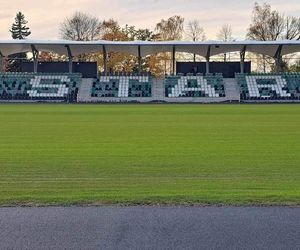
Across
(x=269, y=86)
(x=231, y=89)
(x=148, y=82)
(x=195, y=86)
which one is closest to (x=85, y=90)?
(x=148, y=82)

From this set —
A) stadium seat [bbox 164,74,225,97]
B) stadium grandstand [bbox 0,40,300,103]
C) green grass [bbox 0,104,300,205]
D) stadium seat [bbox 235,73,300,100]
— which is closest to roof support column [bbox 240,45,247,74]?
stadium grandstand [bbox 0,40,300,103]

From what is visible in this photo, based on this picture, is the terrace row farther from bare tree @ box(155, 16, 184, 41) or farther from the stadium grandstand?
bare tree @ box(155, 16, 184, 41)

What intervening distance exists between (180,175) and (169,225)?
446 cm

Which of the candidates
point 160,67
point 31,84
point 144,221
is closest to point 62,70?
point 31,84

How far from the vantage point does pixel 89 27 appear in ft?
294

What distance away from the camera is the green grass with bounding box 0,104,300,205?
8578 mm

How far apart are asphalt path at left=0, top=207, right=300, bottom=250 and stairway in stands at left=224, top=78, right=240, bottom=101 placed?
53.4m

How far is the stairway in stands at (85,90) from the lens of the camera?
6001 centimetres

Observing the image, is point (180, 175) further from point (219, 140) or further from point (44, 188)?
point (219, 140)

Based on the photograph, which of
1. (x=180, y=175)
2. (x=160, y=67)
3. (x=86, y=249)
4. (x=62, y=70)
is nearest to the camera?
(x=86, y=249)

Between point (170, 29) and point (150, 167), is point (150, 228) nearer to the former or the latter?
point (150, 167)

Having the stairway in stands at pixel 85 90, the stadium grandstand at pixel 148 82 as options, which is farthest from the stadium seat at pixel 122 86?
the stairway in stands at pixel 85 90

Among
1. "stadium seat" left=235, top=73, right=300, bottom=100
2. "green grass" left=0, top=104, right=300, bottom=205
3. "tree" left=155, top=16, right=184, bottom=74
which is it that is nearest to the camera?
"green grass" left=0, top=104, right=300, bottom=205

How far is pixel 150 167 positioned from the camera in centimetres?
1216
